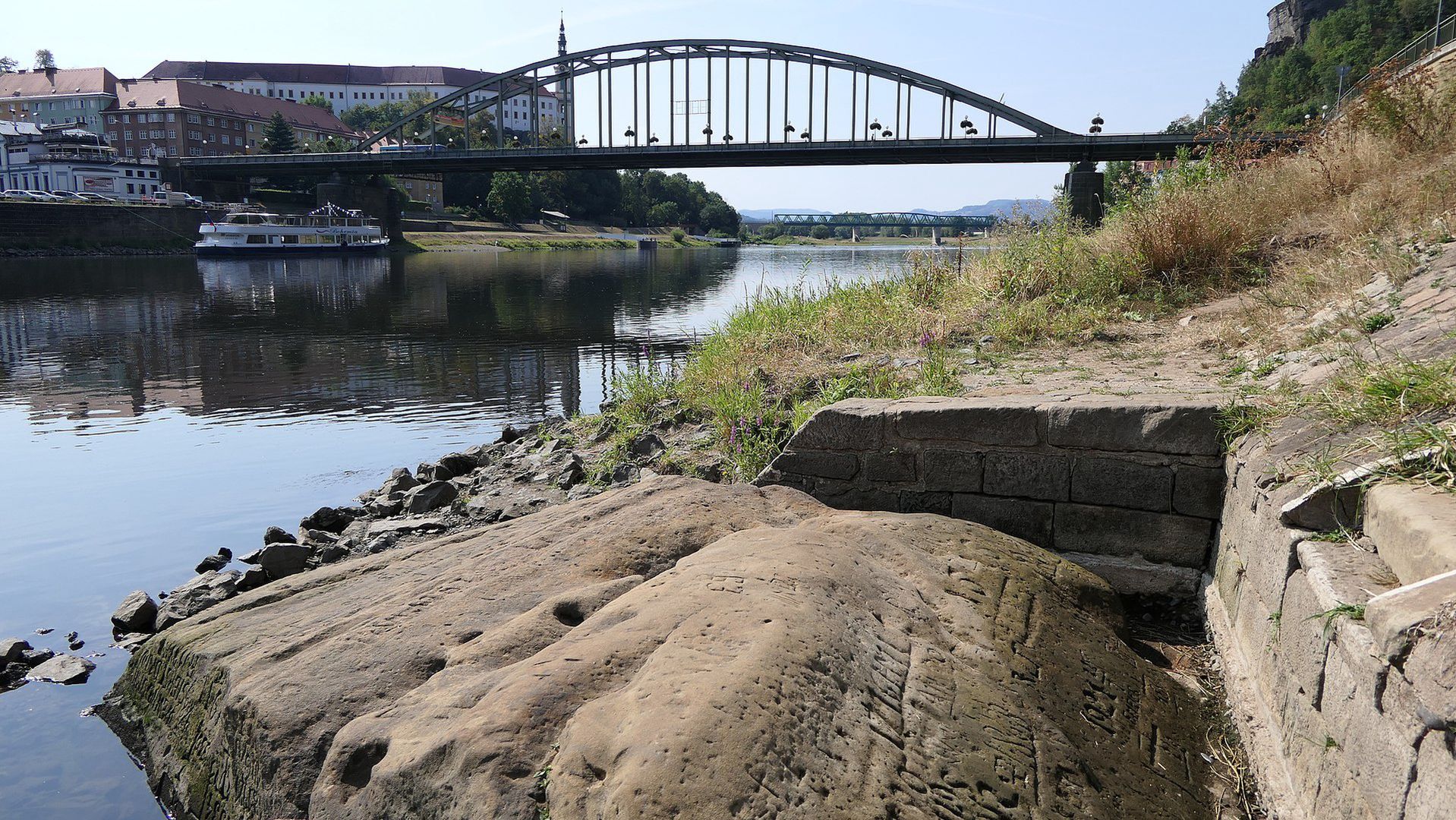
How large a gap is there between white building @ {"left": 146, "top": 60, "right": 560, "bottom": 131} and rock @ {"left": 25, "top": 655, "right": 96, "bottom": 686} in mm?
142805

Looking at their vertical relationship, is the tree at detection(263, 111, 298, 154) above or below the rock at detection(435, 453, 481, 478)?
above

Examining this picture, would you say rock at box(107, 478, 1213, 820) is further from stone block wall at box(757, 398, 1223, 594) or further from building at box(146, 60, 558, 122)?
building at box(146, 60, 558, 122)

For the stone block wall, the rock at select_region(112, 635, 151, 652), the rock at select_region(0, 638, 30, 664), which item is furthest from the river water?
the stone block wall

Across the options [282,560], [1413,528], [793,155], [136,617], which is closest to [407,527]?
[282,560]

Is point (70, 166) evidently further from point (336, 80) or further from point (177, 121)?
point (336, 80)

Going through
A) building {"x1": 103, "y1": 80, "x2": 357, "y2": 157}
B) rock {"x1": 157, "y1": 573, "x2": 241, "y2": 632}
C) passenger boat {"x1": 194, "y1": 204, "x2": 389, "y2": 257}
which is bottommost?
rock {"x1": 157, "y1": 573, "x2": 241, "y2": 632}

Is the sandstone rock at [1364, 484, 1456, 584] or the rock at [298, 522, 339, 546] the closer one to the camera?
the sandstone rock at [1364, 484, 1456, 584]

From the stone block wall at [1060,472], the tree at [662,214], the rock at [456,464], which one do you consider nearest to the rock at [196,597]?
the rock at [456,464]

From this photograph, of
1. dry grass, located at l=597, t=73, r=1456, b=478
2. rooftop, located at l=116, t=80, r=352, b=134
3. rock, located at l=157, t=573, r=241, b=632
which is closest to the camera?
rock, located at l=157, t=573, r=241, b=632

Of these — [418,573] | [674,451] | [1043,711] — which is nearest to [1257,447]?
[1043,711]

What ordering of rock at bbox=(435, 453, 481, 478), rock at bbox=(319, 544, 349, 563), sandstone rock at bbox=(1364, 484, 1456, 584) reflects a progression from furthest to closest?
1. rock at bbox=(435, 453, 481, 478)
2. rock at bbox=(319, 544, 349, 563)
3. sandstone rock at bbox=(1364, 484, 1456, 584)

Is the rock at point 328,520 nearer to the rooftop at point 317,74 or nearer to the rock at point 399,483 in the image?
the rock at point 399,483

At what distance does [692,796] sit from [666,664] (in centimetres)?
56

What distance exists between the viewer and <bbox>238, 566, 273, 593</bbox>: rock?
654 centimetres
